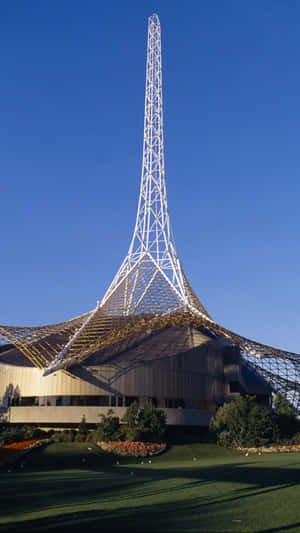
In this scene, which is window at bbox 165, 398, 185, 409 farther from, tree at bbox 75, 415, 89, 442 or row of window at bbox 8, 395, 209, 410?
tree at bbox 75, 415, 89, 442

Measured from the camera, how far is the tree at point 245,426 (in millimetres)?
47344

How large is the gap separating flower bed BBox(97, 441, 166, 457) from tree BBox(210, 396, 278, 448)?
27.0ft

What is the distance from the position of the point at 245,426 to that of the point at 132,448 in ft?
41.0

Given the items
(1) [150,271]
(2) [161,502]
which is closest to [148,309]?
(1) [150,271]

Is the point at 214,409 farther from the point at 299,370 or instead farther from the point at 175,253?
the point at 175,253

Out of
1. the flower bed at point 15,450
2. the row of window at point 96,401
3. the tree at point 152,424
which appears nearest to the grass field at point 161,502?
the flower bed at point 15,450

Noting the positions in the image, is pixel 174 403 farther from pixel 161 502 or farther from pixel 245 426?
pixel 161 502

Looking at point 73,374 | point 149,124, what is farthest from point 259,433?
point 149,124

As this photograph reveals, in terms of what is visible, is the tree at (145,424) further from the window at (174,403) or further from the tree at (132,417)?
the window at (174,403)

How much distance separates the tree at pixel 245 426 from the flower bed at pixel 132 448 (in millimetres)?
8215

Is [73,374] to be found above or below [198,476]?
above

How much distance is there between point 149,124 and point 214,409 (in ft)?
139

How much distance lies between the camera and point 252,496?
17.0 metres

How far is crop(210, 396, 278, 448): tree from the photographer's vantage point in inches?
1864
